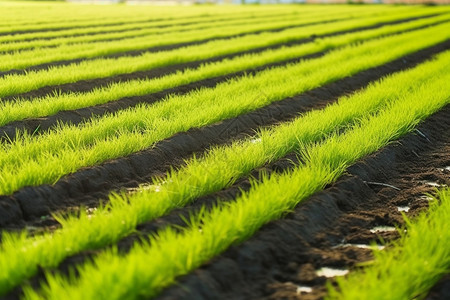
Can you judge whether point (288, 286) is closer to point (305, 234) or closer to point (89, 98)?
point (305, 234)

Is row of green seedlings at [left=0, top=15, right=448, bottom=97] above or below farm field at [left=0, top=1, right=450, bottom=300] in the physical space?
above

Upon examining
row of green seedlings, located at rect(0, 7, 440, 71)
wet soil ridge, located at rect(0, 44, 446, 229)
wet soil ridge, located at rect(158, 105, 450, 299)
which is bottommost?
wet soil ridge, located at rect(158, 105, 450, 299)

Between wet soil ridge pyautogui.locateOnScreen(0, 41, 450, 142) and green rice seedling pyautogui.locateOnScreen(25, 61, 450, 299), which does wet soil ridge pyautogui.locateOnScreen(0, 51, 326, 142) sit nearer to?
wet soil ridge pyautogui.locateOnScreen(0, 41, 450, 142)

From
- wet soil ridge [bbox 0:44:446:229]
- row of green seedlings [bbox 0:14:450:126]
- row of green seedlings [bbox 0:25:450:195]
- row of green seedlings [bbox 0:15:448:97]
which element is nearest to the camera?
wet soil ridge [bbox 0:44:446:229]

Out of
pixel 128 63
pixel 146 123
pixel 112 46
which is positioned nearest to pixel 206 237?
pixel 146 123

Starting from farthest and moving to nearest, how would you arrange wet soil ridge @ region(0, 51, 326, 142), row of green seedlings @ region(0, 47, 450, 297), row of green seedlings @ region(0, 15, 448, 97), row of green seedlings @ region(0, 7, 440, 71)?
row of green seedlings @ region(0, 7, 440, 71), row of green seedlings @ region(0, 15, 448, 97), wet soil ridge @ region(0, 51, 326, 142), row of green seedlings @ region(0, 47, 450, 297)

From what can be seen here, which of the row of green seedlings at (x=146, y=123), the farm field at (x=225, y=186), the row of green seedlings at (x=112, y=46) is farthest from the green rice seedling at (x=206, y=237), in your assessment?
the row of green seedlings at (x=112, y=46)

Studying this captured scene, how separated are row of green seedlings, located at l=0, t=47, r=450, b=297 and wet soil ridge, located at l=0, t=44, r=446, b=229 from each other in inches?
6.5

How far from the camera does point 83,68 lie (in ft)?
27.2

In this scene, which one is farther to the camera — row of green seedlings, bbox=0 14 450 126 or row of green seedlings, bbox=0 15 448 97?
row of green seedlings, bbox=0 15 448 97

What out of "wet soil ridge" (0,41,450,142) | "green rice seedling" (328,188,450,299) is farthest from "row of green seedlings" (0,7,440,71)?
"green rice seedling" (328,188,450,299)

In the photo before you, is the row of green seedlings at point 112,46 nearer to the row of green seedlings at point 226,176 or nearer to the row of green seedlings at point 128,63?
the row of green seedlings at point 128,63

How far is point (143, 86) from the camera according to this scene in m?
6.86

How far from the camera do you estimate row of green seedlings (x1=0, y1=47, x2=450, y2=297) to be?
2672 millimetres
